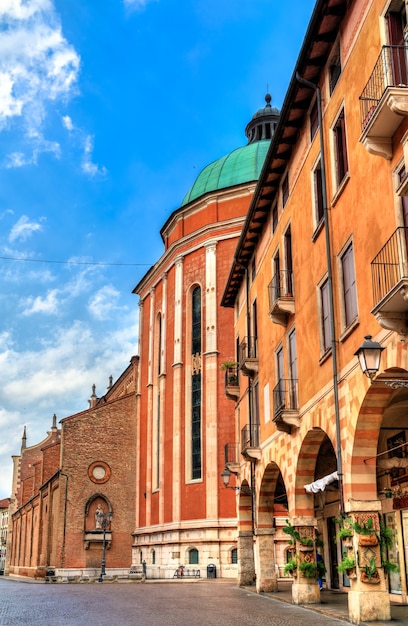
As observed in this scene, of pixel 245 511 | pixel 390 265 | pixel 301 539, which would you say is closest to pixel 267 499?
pixel 245 511

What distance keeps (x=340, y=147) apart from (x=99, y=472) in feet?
126

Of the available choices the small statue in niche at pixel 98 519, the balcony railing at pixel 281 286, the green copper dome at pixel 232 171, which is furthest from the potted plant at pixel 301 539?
the small statue in niche at pixel 98 519

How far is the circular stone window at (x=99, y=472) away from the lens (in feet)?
163

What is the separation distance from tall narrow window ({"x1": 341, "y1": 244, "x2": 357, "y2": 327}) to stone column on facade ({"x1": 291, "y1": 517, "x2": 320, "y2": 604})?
6.34 metres

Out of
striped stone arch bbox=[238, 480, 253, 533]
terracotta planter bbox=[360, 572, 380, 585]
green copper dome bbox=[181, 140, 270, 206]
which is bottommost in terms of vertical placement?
terracotta planter bbox=[360, 572, 380, 585]

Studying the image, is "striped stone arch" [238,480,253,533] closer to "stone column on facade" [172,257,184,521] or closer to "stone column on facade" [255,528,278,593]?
"stone column on facade" [255,528,278,593]

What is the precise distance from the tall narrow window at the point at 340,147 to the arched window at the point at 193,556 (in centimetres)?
2961

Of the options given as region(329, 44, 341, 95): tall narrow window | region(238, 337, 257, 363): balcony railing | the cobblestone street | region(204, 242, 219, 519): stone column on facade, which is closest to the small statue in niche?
region(204, 242, 219, 519): stone column on facade

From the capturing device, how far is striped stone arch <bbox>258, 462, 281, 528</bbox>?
2345 cm

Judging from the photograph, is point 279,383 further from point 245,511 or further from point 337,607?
point 245,511

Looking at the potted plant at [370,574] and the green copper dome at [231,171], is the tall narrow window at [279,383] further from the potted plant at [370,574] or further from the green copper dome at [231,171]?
the green copper dome at [231,171]

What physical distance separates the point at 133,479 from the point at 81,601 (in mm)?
28739

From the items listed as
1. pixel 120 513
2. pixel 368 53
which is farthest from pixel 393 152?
pixel 120 513

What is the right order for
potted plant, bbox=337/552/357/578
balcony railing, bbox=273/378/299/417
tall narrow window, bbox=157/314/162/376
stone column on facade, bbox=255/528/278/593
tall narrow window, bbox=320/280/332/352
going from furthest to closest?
tall narrow window, bbox=157/314/162/376, stone column on facade, bbox=255/528/278/593, balcony railing, bbox=273/378/299/417, tall narrow window, bbox=320/280/332/352, potted plant, bbox=337/552/357/578
